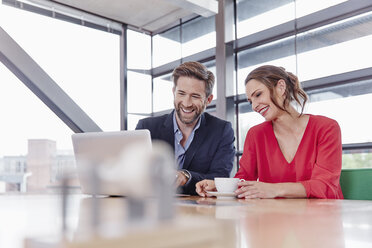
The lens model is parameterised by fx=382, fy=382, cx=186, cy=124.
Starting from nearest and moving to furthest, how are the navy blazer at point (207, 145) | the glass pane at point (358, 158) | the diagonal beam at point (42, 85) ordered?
the navy blazer at point (207, 145) < the glass pane at point (358, 158) < the diagonal beam at point (42, 85)

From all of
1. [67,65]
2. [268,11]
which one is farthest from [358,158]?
[67,65]

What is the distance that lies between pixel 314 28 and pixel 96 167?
487 centimetres

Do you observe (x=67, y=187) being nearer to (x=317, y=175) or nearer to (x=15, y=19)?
(x=317, y=175)

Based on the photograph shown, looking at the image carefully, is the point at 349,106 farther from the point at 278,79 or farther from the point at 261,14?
the point at 278,79

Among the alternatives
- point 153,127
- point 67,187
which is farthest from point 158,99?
point 67,187

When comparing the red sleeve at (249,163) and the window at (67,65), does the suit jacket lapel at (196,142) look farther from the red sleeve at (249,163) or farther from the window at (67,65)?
the window at (67,65)

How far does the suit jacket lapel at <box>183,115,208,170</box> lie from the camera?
73.2 inches

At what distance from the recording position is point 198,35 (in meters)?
6.16

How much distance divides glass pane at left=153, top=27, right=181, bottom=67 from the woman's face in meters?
4.79

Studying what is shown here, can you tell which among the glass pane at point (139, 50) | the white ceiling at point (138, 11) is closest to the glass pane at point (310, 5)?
the white ceiling at point (138, 11)

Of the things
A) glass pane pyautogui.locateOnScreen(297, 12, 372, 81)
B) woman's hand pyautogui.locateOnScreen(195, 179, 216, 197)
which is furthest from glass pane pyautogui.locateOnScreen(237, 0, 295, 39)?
woman's hand pyautogui.locateOnScreen(195, 179, 216, 197)

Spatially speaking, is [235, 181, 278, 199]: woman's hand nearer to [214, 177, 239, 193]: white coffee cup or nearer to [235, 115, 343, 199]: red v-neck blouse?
[214, 177, 239, 193]: white coffee cup

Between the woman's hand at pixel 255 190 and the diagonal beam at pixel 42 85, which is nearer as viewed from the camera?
the woman's hand at pixel 255 190

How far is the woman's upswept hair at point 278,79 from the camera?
166 centimetres
